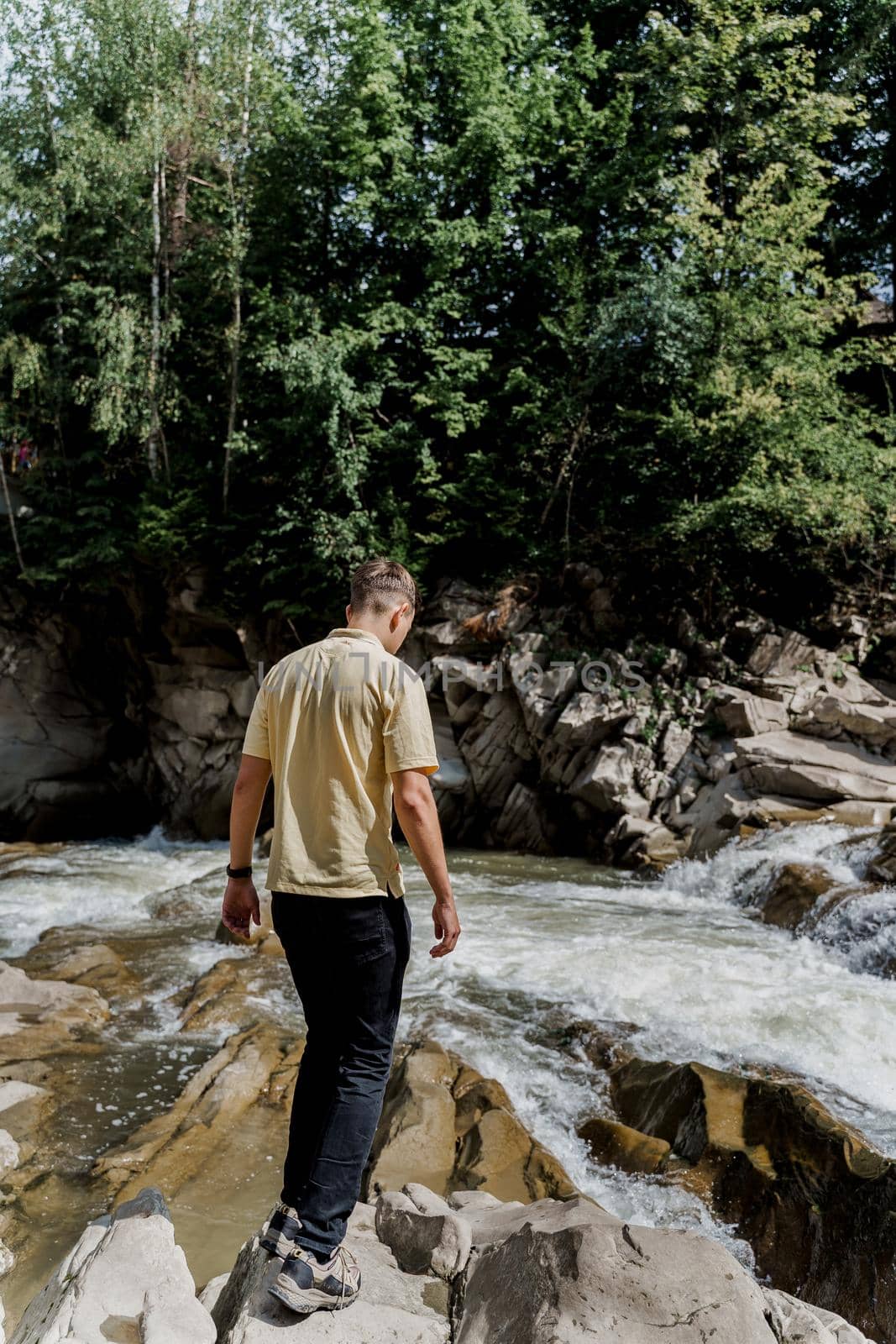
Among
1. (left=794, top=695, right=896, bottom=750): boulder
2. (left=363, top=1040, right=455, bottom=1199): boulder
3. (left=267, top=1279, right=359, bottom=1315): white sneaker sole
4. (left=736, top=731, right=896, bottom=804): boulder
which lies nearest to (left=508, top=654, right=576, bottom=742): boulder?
(left=736, top=731, right=896, bottom=804): boulder

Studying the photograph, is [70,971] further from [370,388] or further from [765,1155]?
[370,388]

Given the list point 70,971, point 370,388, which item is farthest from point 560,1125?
point 370,388

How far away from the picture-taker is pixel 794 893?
9102 mm

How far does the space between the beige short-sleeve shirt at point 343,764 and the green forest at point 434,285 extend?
39.2 ft

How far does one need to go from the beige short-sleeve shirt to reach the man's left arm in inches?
6.4

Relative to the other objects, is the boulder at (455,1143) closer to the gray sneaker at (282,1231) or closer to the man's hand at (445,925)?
the gray sneaker at (282,1231)

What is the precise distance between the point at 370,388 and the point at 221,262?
14.3 ft

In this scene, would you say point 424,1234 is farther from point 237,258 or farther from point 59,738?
point 59,738

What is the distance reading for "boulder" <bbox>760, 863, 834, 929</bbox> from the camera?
884 cm

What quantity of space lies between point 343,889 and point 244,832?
19.3 inches

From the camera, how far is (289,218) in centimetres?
1797

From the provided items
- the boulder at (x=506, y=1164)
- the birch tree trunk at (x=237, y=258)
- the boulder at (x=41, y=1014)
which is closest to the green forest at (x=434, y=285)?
the birch tree trunk at (x=237, y=258)

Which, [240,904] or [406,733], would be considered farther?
[240,904]

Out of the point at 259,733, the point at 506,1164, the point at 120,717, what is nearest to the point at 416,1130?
the point at 506,1164
